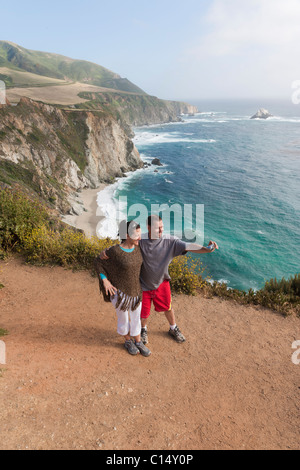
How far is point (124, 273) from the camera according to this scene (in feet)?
13.2

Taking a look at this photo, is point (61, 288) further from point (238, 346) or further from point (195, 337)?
point (238, 346)

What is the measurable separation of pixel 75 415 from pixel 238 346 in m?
3.57

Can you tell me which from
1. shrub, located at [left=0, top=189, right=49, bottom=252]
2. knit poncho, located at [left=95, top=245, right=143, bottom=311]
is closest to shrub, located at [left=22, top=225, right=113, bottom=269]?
shrub, located at [left=0, top=189, right=49, bottom=252]

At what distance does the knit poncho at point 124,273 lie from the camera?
391cm

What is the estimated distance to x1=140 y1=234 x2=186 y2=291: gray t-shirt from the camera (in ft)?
13.9

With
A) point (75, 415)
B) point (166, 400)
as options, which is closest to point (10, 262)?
point (75, 415)

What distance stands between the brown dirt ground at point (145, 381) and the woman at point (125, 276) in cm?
97

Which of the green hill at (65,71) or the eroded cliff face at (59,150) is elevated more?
the green hill at (65,71)

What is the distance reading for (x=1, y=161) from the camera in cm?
2600

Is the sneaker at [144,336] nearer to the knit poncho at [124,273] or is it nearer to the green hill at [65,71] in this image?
the knit poncho at [124,273]

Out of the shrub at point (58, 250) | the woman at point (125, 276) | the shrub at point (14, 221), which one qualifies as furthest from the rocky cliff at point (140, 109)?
the woman at point (125, 276)

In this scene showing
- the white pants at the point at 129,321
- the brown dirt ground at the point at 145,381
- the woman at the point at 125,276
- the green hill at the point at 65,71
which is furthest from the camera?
the green hill at the point at 65,71

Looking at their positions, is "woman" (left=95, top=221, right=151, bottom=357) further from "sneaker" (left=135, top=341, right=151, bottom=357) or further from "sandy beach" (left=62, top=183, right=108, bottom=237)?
"sandy beach" (left=62, top=183, right=108, bottom=237)

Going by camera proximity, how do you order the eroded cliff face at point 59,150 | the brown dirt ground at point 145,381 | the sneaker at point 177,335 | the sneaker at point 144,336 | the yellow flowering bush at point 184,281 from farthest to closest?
the eroded cliff face at point 59,150 → the yellow flowering bush at point 184,281 → the sneaker at point 177,335 → the sneaker at point 144,336 → the brown dirt ground at point 145,381
